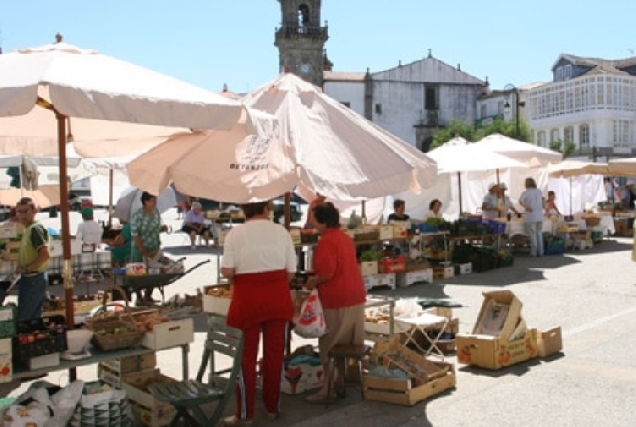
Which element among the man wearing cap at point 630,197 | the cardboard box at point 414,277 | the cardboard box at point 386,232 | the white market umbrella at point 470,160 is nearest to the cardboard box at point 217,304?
the cardboard box at point 386,232

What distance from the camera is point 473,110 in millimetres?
66688

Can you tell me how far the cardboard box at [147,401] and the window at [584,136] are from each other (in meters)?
53.4

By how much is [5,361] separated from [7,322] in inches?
10.7

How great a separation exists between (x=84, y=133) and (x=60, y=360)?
3.08m

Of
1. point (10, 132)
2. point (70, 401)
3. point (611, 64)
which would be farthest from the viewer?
point (611, 64)

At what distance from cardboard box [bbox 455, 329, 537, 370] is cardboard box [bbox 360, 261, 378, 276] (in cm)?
521

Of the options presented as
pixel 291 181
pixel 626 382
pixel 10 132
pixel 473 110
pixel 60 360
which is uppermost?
pixel 473 110

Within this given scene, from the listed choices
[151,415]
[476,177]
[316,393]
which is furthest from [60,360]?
→ [476,177]

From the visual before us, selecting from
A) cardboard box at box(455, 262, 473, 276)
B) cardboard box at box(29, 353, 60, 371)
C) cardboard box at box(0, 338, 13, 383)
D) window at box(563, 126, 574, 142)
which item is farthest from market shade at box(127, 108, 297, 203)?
window at box(563, 126, 574, 142)

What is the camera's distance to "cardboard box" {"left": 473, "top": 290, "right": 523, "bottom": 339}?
746cm

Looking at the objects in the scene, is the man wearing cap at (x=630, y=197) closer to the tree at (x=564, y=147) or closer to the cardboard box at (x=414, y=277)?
the cardboard box at (x=414, y=277)

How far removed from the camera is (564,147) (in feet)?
177

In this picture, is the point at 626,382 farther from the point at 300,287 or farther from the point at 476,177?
the point at 476,177

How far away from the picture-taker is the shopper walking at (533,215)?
17.2 m
